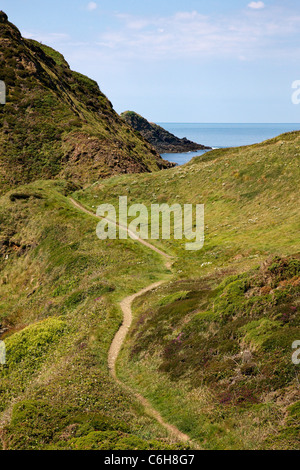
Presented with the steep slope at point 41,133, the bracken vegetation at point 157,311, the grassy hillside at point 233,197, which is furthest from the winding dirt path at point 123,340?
the steep slope at point 41,133

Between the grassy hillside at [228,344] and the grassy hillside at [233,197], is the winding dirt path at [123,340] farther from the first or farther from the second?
the grassy hillside at [233,197]

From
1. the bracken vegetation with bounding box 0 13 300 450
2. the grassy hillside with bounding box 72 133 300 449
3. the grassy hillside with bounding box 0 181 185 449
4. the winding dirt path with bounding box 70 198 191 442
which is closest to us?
the grassy hillside with bounding box 72 133 300 449

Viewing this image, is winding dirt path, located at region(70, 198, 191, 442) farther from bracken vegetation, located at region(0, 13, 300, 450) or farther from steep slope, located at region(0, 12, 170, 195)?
steep slope, located at region(0, 12, 170, 195)

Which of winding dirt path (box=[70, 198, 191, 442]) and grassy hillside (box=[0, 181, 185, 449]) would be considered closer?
grassy hillside (box=[0, 181, 185, 449])

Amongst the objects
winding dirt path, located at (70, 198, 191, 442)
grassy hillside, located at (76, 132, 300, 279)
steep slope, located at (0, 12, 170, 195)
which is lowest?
winding dirt path, located at (70, 198, 191, 442)

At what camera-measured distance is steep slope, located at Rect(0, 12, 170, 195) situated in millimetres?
93875

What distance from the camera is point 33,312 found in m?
45.4

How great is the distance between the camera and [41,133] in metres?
104

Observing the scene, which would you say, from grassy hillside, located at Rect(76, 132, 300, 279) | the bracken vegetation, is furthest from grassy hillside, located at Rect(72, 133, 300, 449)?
grassy hillside, located at Rect(76, 132, 300, 279)

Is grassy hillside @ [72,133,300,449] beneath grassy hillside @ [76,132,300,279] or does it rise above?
beneath

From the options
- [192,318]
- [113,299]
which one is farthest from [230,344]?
[113,299]
